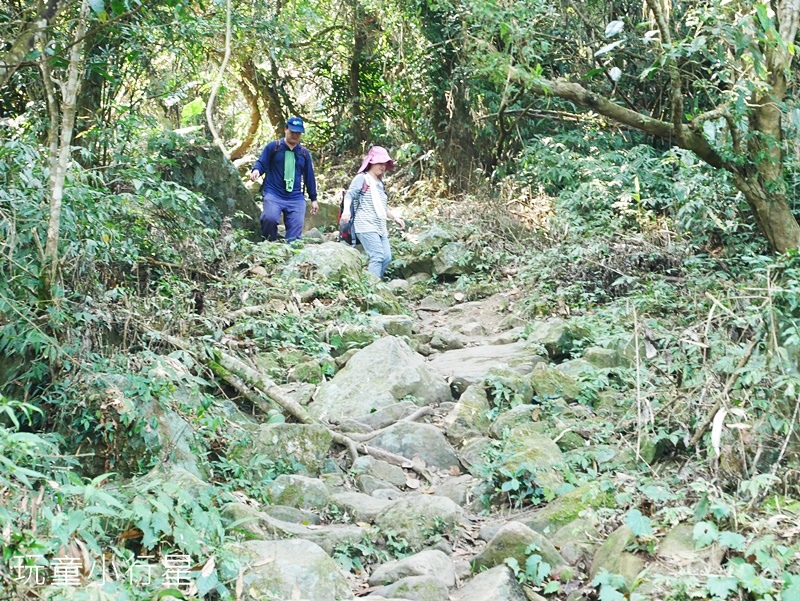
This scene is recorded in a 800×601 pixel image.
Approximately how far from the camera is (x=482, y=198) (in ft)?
40.8

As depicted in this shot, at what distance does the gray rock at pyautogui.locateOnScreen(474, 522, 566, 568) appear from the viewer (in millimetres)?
3943

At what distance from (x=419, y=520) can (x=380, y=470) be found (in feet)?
3.06

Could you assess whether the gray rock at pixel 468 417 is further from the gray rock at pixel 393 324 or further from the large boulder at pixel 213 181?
the large boulder at pixel 213 181

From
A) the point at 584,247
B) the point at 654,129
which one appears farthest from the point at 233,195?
the point at 654,129

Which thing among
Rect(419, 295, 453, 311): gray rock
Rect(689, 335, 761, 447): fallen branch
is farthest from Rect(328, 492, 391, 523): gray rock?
Rect(419, 295, 453, 311): gray rock

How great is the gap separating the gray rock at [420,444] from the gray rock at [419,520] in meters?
0.99

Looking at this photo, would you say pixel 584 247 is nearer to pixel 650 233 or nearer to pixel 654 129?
pixel 650 233

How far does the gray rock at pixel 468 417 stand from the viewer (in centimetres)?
583

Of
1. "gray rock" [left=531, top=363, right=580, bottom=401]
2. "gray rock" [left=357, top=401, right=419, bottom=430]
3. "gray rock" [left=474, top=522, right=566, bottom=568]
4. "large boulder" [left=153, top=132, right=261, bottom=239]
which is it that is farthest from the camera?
"large boulder" [left=153, top=132, right=261, bottom=239]

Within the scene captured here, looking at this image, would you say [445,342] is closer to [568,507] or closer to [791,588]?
[568,507]

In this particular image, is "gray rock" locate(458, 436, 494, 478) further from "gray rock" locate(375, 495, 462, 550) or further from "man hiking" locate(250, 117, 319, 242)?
"man hiking" locate(250, 117, 319, 242)

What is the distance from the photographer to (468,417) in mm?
5957

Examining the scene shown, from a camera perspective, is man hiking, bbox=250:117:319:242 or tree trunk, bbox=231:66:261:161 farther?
tree trunk, bbox=231:66:261:161

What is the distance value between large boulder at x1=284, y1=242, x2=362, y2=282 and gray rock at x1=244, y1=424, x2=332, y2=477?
3.24m
